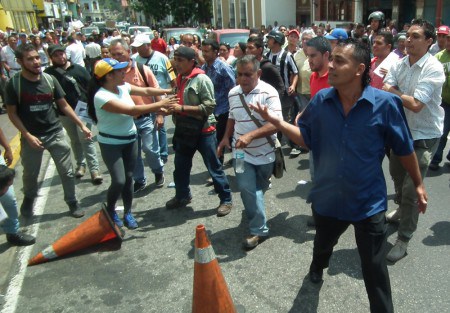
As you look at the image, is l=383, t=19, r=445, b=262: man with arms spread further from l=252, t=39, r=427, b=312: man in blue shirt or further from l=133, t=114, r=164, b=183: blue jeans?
l=133, t=114, r=164, b=183: blue jeans

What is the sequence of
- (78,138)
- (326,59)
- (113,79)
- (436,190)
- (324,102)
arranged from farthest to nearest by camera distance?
1. (78,138)
2. (436,190)
3. (326,59)
4. (113,79)
5. (324,102)

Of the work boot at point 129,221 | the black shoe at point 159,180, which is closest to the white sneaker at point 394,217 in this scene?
the work boot at point 129,221

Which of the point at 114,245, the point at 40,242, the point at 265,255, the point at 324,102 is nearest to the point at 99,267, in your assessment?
the point at 114,245

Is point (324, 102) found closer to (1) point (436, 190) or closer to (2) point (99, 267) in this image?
(2) point (99, 267)

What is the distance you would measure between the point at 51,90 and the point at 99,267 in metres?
2.03

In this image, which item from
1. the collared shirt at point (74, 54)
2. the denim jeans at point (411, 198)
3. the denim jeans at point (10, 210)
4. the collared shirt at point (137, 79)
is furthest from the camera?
the collared shirt at point (74, 54)

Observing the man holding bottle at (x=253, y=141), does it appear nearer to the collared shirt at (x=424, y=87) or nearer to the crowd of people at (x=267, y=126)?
the crowd of people at (x=267, y=126)

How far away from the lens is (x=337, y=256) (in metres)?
3.51

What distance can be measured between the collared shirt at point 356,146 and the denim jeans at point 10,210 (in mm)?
2993

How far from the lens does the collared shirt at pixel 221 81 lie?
5.38 meters

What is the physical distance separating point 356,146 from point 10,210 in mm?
3335

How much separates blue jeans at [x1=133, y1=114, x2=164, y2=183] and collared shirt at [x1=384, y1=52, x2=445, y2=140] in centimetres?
286

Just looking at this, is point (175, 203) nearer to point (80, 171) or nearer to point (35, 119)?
point (35, 119)

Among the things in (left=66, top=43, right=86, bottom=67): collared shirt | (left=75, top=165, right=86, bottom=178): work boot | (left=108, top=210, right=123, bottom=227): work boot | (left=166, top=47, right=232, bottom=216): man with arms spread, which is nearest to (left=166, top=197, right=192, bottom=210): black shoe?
(left=166, top=47, right=232, bottom=216): man with arms spread
